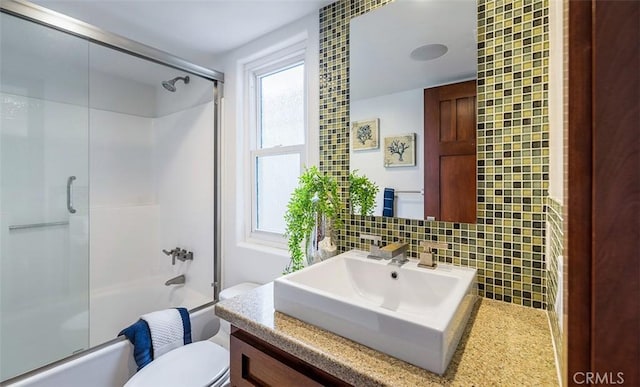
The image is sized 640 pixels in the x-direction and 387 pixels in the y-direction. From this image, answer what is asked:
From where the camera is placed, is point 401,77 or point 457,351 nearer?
point 457,351

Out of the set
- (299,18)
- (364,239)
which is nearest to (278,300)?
(364,239)

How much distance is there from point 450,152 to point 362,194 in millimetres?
418

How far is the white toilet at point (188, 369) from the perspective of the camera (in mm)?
1173

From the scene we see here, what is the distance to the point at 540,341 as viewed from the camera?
2.23ft

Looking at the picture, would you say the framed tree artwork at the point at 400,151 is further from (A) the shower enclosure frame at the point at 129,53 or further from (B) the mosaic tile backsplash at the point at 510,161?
(A) the shower enclosure frame at the point at 129,53

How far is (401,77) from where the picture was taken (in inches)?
45.5

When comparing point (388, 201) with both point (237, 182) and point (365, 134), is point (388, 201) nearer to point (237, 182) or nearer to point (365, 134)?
point (365, 134)

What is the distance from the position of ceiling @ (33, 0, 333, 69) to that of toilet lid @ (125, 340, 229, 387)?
182cm

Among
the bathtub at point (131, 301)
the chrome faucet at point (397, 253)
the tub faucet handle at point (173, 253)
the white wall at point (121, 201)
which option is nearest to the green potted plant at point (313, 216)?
the chrome faucet at point (397, 253)

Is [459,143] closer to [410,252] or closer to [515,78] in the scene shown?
[515,78]

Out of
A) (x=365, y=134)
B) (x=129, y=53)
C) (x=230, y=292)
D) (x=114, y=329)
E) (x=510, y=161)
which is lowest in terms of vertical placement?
(x=114, y=329)

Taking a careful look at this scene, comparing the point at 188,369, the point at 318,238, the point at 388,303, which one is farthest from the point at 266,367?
the point at 188,369

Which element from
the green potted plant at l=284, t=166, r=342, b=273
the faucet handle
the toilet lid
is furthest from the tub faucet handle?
→ the faucet handle
